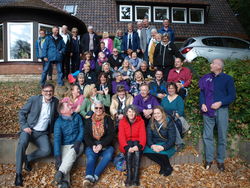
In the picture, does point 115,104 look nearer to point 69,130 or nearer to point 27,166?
point 69,130

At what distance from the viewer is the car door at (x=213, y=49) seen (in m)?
9.97

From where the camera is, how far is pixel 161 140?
4789 mm

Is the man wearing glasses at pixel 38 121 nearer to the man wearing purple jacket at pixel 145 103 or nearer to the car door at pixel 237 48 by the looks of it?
the man wearing purple jacket at pixel 145 103

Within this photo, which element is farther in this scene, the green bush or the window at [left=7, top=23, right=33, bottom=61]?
the window at [left=7, top=23, right=33, bottom=61]

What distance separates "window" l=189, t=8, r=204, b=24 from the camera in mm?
19656

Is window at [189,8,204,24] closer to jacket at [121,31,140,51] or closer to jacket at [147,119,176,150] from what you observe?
jacket at [121,31,140,51]

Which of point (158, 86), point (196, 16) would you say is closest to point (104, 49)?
point (158, 86)

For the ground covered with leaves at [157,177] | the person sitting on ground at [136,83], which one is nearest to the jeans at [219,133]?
the ground covered with leaves at [157,177]

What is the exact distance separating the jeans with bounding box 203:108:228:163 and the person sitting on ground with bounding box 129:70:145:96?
2.40 meters

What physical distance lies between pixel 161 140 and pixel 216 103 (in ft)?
4.12

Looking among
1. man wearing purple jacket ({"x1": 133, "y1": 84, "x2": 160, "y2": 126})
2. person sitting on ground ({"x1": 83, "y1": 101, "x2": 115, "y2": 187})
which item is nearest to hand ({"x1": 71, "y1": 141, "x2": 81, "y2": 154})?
person sitting on ground ({"x1": 83, "y1": 101, "x2": 115, "y2": 187})

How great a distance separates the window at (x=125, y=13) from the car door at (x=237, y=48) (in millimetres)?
10016

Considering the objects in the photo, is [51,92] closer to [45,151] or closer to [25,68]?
[45,151]

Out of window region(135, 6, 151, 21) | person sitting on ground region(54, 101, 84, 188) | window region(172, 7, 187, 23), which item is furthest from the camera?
window region(172, 7, 187, 23)
